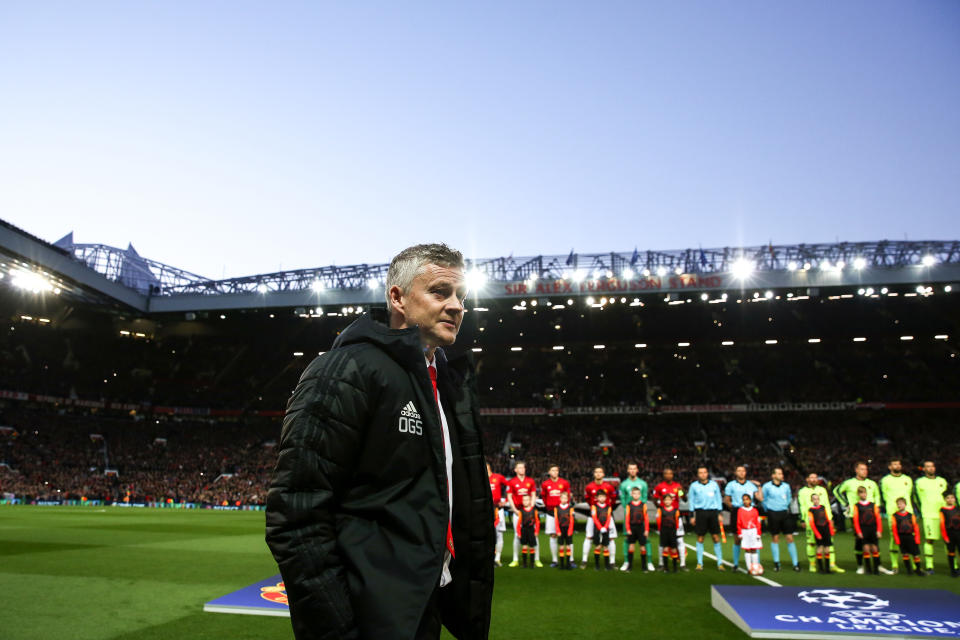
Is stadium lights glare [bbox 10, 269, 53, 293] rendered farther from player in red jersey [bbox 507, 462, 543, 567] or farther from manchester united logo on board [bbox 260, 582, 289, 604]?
manchester united logo on board [bbox 260, 582, 289, 604]

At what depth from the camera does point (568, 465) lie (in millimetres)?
34281

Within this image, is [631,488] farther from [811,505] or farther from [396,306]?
[396,306]

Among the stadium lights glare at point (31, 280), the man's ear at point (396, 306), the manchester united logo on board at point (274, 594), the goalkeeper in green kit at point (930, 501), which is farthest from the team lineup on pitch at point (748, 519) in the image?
the stadium lights glare at point (31, 280)

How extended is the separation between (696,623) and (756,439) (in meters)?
33.2

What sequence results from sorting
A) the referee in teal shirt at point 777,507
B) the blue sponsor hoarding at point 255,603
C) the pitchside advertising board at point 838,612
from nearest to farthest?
1. the pitchside advertising board at point 838,612
2. the blue sponsor hoarding at point 255,603
3. the referee in teal shirt at point 777,507

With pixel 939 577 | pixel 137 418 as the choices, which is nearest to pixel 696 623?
pixel 939 577

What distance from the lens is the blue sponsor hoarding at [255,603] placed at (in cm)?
711

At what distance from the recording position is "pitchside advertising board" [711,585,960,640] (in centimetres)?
583

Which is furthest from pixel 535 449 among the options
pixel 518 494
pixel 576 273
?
pixel 518 494

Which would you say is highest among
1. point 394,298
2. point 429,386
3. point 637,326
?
point 637,326

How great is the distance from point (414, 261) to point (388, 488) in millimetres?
799

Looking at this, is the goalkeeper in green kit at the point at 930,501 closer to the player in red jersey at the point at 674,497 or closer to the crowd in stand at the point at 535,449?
the player in red jersey at the point at 674,497

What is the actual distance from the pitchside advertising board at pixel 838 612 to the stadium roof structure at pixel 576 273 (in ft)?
67.1

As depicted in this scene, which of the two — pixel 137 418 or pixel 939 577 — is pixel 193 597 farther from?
pixel 137 418
